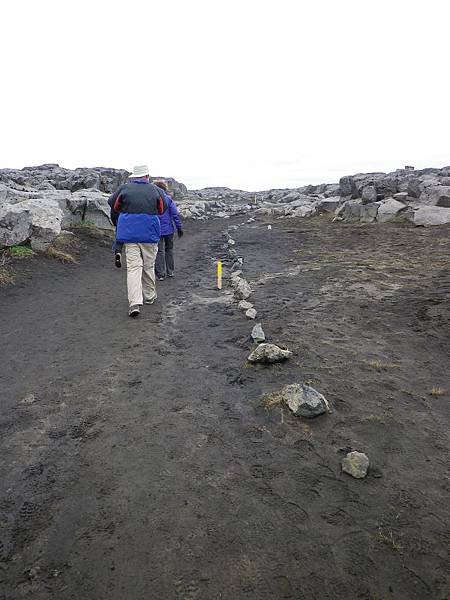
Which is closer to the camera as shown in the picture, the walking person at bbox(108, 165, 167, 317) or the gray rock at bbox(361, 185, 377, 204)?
the walking person at bbox(108, 165, 167, 317)

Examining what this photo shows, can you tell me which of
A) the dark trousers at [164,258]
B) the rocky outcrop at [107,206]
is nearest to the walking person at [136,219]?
the rocky outcrop at [107,206]

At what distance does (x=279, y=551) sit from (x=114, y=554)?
1.07 metres

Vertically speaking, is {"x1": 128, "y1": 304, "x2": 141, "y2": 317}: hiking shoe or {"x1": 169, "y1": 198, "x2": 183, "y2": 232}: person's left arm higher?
{"x1": 169, "y1": 198, "x2": 183, "y2": 232}: person's left arm

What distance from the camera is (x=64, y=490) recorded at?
3084mm

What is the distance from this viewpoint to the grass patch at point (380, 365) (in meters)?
5.08

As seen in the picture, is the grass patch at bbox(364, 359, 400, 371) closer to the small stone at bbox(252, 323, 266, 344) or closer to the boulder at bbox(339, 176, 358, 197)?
the small stone at bbox(252, 323, 266, 344)

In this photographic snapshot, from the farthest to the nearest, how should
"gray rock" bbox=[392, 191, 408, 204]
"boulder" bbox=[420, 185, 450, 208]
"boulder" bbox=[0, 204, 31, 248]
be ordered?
"gray rock" bbox=[392, 191, 408, 204]
"boulder" bbox=[420, 185, 450, 208]
"boulder" bbox=[0, 204, 31, 248]

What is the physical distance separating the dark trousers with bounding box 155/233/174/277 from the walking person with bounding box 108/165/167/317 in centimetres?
323

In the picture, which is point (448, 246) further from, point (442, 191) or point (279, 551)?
point (279, 551)

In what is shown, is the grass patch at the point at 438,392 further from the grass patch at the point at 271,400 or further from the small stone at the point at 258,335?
the small stone at the point at 258,335

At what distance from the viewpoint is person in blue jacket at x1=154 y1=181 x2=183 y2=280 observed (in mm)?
10852

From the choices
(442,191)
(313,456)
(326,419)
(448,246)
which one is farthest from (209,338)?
(442,191)

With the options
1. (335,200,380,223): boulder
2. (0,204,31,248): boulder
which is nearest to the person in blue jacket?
(0,204,31,248): boulder

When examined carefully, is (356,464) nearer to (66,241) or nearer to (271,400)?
(271,400)
